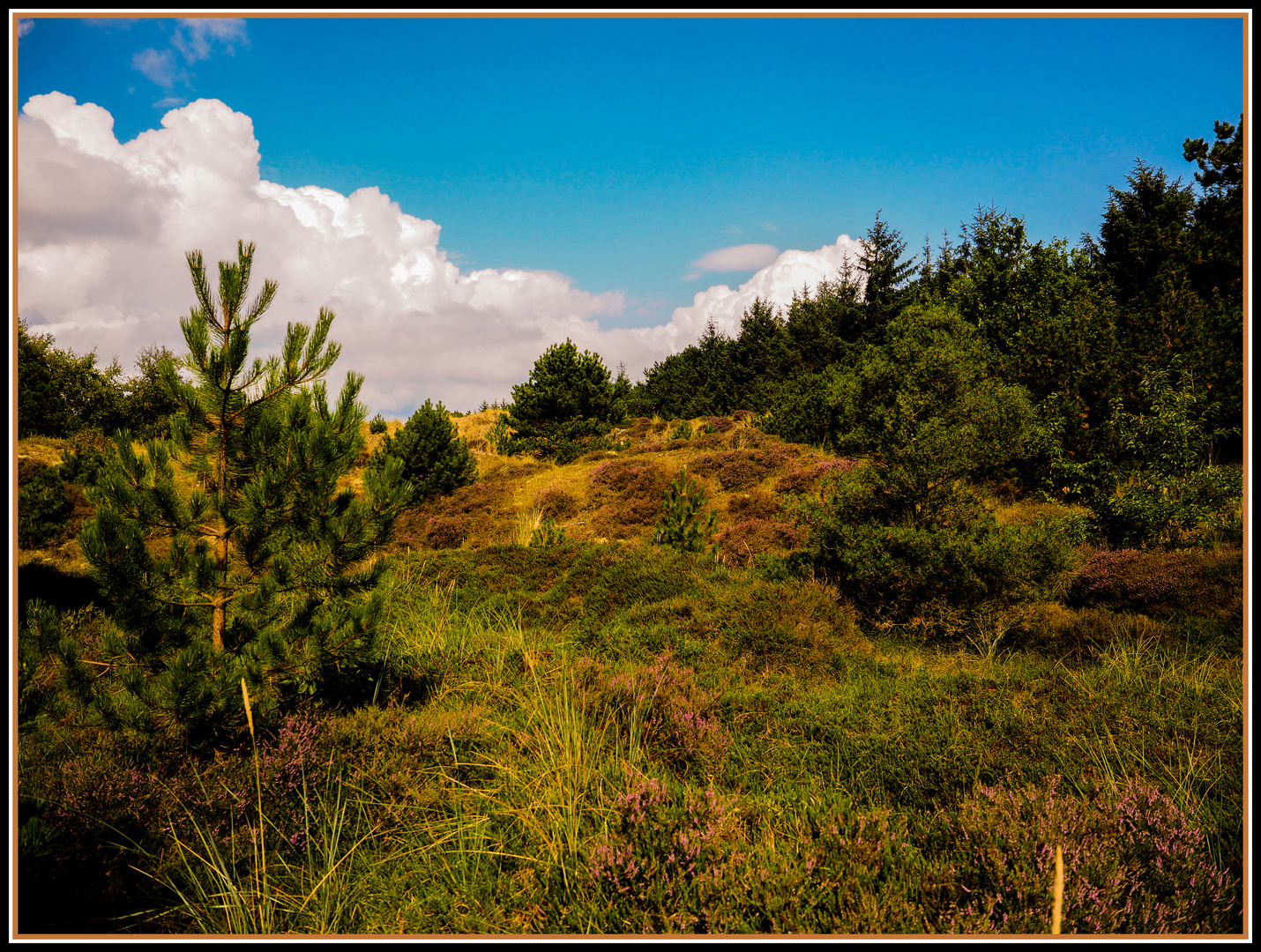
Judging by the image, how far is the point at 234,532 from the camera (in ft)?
11.7

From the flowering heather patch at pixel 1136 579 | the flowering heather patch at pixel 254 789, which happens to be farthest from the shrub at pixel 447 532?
the flowering heather patch at pixel 1136 579

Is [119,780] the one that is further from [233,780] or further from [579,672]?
[579,672]

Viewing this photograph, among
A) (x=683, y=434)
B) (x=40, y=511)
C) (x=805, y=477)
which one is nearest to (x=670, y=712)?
(x=805, y=477)

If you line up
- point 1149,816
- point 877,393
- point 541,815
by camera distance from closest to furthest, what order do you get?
point 1149,816
point 541,815
point 877,393

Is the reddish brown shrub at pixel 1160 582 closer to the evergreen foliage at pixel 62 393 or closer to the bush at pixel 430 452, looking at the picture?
the bush at pixel 430 452

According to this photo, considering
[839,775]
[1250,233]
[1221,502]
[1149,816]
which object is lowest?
[839,775]

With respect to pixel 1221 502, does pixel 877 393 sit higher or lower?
higher

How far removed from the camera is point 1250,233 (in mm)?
2373

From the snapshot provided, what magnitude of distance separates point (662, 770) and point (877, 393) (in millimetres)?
5183

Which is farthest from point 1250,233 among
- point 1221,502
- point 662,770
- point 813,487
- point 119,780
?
point 813,487

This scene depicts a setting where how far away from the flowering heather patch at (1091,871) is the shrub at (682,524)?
21.1ft

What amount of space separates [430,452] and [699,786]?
14.0 meters

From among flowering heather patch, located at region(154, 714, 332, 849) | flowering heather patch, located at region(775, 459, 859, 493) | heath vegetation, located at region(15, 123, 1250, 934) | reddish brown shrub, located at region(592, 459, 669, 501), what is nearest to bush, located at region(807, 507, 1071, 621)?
heath vegetation, located at region(15, 123, 1250, 934)

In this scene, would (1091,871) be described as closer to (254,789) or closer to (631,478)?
(254,789)
